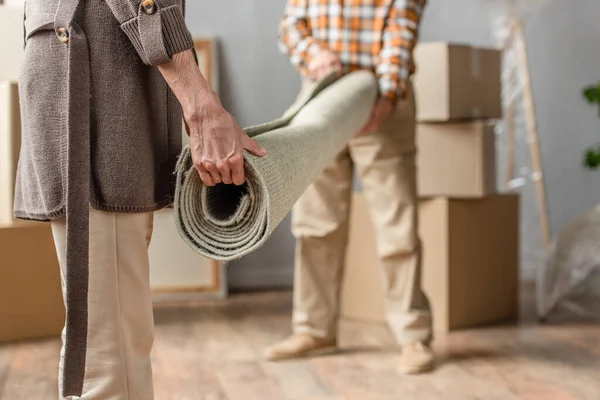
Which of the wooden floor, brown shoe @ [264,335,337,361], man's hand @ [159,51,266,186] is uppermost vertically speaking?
man's hand @ [159,51,266,186]

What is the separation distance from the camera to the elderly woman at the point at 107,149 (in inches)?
41.7

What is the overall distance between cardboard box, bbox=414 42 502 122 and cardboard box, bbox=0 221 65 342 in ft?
4.32

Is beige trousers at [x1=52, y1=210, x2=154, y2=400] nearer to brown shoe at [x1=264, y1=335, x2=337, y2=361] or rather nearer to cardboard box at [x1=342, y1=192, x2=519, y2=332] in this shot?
brown shoe at [x1=264, y1=335, x2=337, y2=361]

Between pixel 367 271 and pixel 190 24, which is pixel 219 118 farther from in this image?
pixel 190 24

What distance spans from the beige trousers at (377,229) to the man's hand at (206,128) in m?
1.31

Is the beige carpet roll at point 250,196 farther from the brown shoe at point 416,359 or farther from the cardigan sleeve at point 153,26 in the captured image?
the brown shoe at point 416,359

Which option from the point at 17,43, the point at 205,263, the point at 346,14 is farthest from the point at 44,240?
the point at 346,14

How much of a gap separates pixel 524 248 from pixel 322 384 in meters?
1.98

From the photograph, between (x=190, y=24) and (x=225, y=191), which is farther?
(x=190, y=24)

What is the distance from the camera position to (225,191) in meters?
1.16

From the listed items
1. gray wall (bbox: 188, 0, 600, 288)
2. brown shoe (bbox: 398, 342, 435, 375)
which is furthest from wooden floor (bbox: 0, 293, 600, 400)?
gray wall (bbox: 188, 0, 600, 288)

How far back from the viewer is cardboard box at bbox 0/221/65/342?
2262mm

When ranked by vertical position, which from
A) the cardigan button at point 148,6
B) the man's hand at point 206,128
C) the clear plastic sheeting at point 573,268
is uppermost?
the cardigan button at point 148,6

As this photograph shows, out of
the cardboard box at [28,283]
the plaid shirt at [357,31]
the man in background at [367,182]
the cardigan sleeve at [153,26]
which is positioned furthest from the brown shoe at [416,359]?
the cardigan sleeve at [153,26]
